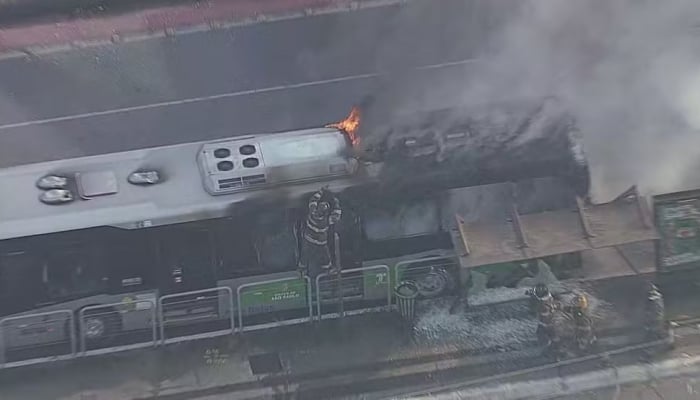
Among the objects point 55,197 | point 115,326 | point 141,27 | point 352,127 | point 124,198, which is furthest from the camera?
point 141,27

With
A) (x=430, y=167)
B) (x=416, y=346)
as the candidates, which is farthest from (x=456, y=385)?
(x=430, y=167)

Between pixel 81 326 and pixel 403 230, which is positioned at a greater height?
pixel 403 230

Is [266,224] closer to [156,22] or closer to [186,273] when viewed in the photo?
[186,273]

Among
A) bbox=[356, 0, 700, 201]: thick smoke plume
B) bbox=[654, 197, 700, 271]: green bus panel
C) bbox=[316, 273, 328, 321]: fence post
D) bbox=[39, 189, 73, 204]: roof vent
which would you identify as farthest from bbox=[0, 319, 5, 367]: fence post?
bbox=[654, 197, 700, 271]: green bus panel

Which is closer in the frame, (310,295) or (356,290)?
(310,295)

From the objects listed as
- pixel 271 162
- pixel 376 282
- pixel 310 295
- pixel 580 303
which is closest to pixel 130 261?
pixel 271 162

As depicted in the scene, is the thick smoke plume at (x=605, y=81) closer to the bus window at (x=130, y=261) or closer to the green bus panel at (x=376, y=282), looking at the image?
the green bus panel at (x=376, y=282)
